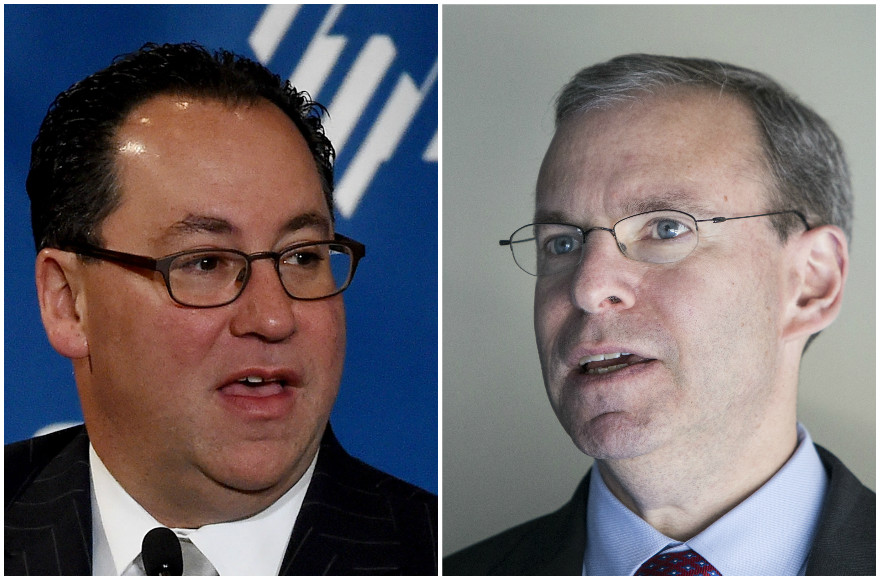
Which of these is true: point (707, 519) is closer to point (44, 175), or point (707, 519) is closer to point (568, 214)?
point (568, 214)

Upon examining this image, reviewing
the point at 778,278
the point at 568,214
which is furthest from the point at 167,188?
the point at 778,278

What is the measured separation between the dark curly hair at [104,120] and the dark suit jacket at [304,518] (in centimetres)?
57

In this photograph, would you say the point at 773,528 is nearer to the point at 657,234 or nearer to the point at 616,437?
the point at 616,437

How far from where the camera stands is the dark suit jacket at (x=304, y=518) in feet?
8.55

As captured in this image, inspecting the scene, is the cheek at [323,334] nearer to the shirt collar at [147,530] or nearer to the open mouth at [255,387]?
the open mouth at [255,387]

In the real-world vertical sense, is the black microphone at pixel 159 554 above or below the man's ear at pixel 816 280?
below

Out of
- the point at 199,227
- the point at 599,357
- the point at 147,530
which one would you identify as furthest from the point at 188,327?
the point at 599,357

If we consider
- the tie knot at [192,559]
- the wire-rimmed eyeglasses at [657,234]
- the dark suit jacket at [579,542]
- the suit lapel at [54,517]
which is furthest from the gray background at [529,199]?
the suit lapel at [54,517]

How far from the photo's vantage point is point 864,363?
2900mm

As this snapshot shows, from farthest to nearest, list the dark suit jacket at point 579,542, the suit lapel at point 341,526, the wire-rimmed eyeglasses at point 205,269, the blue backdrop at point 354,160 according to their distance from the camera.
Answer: the blue backdrop at point 354,160
the suit lapel at point 341,526
the dark suit jacket at point 579,542
the wire-rimmed eyeglasses at point 205,269

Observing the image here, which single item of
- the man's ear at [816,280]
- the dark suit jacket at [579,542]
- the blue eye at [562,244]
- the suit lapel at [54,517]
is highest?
the blue eye at [562,244]

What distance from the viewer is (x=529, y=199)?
2.99 m

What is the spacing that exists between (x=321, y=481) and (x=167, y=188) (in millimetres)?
829

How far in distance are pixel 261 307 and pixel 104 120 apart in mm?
603
